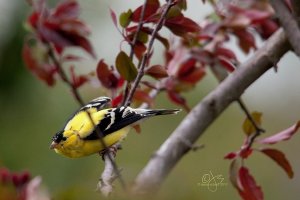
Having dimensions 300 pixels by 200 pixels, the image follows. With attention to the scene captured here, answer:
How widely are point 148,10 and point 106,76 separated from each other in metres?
0.27

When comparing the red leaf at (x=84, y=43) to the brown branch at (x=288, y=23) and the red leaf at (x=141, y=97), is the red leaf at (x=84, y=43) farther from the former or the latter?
the brown branch at (x=288, y=23)

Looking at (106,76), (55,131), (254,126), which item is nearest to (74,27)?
(106,76)

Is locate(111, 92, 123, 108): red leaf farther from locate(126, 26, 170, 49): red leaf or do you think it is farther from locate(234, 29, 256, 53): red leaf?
locate(234, 29, 256, 53): red leaf

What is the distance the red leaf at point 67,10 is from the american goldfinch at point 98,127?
0.26m

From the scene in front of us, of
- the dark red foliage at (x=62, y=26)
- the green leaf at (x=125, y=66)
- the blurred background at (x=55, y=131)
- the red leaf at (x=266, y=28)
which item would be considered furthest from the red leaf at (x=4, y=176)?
the blurred background at (x=55, y=131)

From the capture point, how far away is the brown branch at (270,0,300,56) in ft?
4.32

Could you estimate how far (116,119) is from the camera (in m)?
1.71

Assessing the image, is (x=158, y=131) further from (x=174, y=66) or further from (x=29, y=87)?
(x=174, y=66)

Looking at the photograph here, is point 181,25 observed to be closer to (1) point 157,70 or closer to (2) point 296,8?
(1) point 157,70

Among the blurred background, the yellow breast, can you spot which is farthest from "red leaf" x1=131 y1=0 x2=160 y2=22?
the blurred background

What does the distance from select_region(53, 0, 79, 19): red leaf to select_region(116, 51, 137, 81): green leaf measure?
27cm

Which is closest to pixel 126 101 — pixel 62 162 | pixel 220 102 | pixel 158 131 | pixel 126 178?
pixel 220 102

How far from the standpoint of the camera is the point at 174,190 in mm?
665

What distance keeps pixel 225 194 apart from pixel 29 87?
1.63 m
